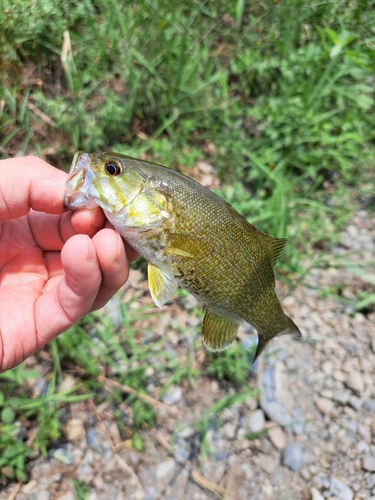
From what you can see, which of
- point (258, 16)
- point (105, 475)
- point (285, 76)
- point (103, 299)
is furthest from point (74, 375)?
point (258, 16)

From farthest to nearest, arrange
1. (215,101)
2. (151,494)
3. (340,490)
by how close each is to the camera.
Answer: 1. (215,101)
2. (340,490)
3. (151,494)

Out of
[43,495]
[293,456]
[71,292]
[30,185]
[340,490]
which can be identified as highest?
[30,185]

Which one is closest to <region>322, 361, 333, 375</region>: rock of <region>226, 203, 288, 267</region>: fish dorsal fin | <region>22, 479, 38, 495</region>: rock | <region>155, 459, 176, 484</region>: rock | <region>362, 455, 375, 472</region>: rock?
<region>362, 455, 375, 472</region>: rock

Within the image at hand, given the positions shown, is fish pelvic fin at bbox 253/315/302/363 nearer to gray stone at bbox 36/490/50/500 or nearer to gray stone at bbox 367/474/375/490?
gray stone at bbox 367/474/375/490

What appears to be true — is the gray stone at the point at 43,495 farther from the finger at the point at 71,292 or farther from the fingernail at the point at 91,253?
the fingernail at the point at 91,253

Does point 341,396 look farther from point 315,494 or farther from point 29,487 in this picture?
point 29,487

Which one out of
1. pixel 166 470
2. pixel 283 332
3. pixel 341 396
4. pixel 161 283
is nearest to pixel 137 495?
pixel 166 470

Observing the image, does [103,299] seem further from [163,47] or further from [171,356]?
[163,47]
